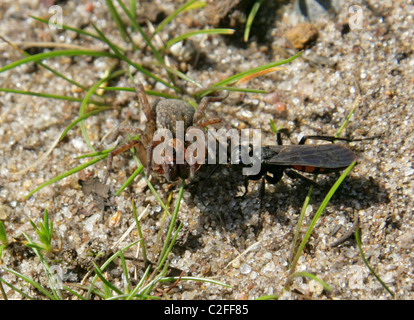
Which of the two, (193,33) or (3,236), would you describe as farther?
(193,33)

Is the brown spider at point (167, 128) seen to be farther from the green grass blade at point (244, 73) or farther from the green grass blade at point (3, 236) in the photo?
the green grass blade at point (3, 236)

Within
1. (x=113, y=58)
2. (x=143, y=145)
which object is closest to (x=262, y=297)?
(x=143, y=145)

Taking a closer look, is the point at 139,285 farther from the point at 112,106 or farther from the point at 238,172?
the point at 112,106

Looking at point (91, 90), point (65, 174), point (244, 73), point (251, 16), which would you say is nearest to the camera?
point (65, 174)

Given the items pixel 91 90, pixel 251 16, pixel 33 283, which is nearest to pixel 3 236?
pixel 33 283

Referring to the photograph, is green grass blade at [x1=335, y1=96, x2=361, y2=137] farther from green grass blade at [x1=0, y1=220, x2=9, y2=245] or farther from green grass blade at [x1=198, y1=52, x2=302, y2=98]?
green grass blade at [x1=0, y1=220, x2=9, y2=245]

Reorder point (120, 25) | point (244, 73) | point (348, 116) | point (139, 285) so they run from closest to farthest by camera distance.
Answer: point (139, 285) → point (348, 116) → point (244, 73) → point (120, 25)

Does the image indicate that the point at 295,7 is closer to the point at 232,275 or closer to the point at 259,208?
the point at 259,208

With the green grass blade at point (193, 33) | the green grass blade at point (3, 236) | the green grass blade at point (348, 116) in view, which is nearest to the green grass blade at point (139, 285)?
the green grass blade at point (3, 236)
